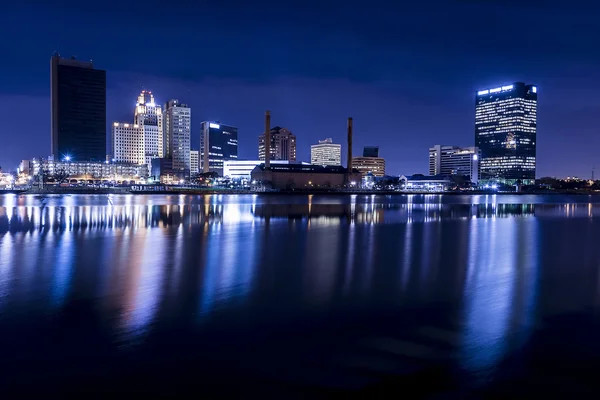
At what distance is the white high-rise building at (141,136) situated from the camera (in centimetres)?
16875

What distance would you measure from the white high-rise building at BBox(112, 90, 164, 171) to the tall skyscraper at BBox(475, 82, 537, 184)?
141m

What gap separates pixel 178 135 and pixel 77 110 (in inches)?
1681

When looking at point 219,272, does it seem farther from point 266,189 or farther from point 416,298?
point 266,189

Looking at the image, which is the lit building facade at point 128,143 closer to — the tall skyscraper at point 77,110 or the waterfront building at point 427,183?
the tall skyscraper at point 77,110

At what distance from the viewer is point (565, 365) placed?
242 inches

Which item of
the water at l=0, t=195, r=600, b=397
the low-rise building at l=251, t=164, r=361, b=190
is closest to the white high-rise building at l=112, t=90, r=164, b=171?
the low-rise building at l=251, t=164, r=361, b=190

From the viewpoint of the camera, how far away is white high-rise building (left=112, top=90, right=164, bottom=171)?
554ft

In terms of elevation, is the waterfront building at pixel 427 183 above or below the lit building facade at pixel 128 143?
below

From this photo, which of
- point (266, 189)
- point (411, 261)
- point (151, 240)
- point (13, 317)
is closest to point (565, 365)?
point (411, 261)

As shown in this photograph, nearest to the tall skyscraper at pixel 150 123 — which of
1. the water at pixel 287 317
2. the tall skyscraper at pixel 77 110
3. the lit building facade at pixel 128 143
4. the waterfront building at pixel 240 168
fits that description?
the lit building facade at pixel 128 143

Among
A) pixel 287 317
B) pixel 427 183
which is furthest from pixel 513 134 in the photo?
pixel 287 317

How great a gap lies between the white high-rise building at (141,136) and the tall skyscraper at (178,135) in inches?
133

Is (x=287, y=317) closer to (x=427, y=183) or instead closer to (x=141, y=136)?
(x=427, y=183)

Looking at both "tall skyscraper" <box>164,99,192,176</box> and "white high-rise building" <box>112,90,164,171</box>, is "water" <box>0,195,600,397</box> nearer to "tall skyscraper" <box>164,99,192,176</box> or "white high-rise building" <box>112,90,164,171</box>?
"white high-rise building" <box>112,90,164,171</box>
